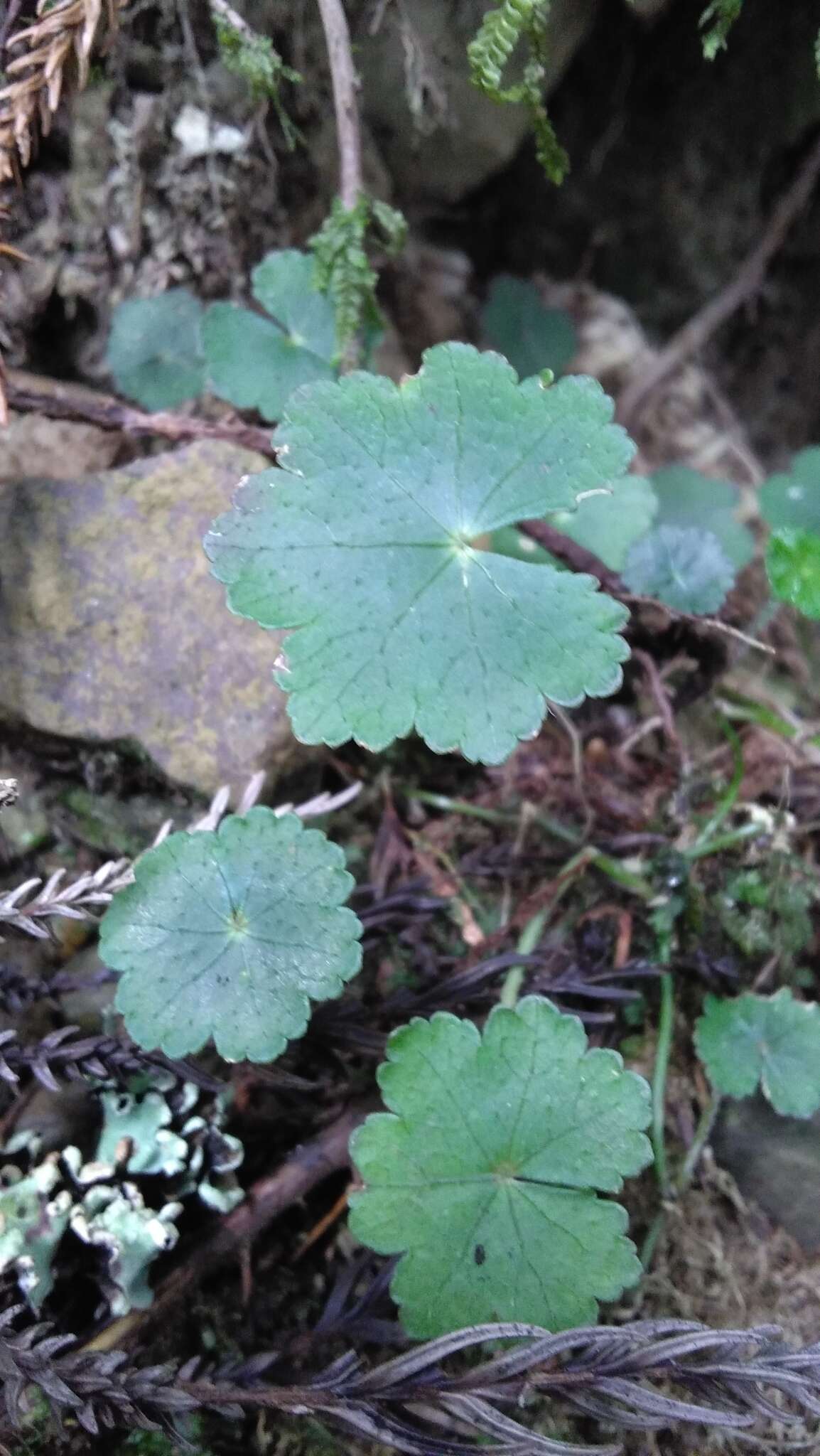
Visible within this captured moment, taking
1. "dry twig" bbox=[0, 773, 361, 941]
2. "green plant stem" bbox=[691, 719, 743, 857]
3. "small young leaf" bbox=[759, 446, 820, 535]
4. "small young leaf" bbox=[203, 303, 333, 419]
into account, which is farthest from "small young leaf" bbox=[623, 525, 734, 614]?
"dry twig" bbox=[0, 773, 361, 941]

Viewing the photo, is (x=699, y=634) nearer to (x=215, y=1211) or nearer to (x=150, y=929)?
(x=150, y=929)

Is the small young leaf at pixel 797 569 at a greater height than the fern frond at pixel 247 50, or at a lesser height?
lesser

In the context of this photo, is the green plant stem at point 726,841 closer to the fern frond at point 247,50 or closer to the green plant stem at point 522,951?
the green plant stem at point 522,951

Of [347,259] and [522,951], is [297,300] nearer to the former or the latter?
[347,259]

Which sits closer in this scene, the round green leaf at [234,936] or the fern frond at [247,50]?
the round green leaf at [234,936]

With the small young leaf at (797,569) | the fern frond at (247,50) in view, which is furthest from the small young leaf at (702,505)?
the fern frond at (247,50)
